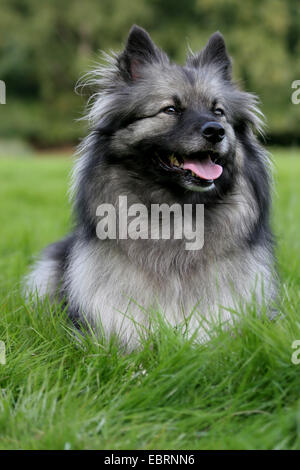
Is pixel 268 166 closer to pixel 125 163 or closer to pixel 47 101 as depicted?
pixel 125 163

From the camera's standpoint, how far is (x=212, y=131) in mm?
3182

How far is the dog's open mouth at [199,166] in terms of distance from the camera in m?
3.29

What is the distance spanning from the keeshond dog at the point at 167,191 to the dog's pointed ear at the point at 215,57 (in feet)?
0.50

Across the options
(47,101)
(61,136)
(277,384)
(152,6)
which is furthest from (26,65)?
(277,384)

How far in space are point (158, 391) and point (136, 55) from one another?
2222mm

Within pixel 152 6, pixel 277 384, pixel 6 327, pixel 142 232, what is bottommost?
pixel 277 384

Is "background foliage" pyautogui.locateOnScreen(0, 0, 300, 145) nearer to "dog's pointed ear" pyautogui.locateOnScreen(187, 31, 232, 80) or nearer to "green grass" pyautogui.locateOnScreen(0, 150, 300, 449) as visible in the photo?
"dog's pointed ear" pyautogui.locateOnScreen(187, 31, 232, 80)

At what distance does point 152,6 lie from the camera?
29.7 m

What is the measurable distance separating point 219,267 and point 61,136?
26.9 metres

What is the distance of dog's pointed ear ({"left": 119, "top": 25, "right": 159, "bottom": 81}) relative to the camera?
3547 mm
